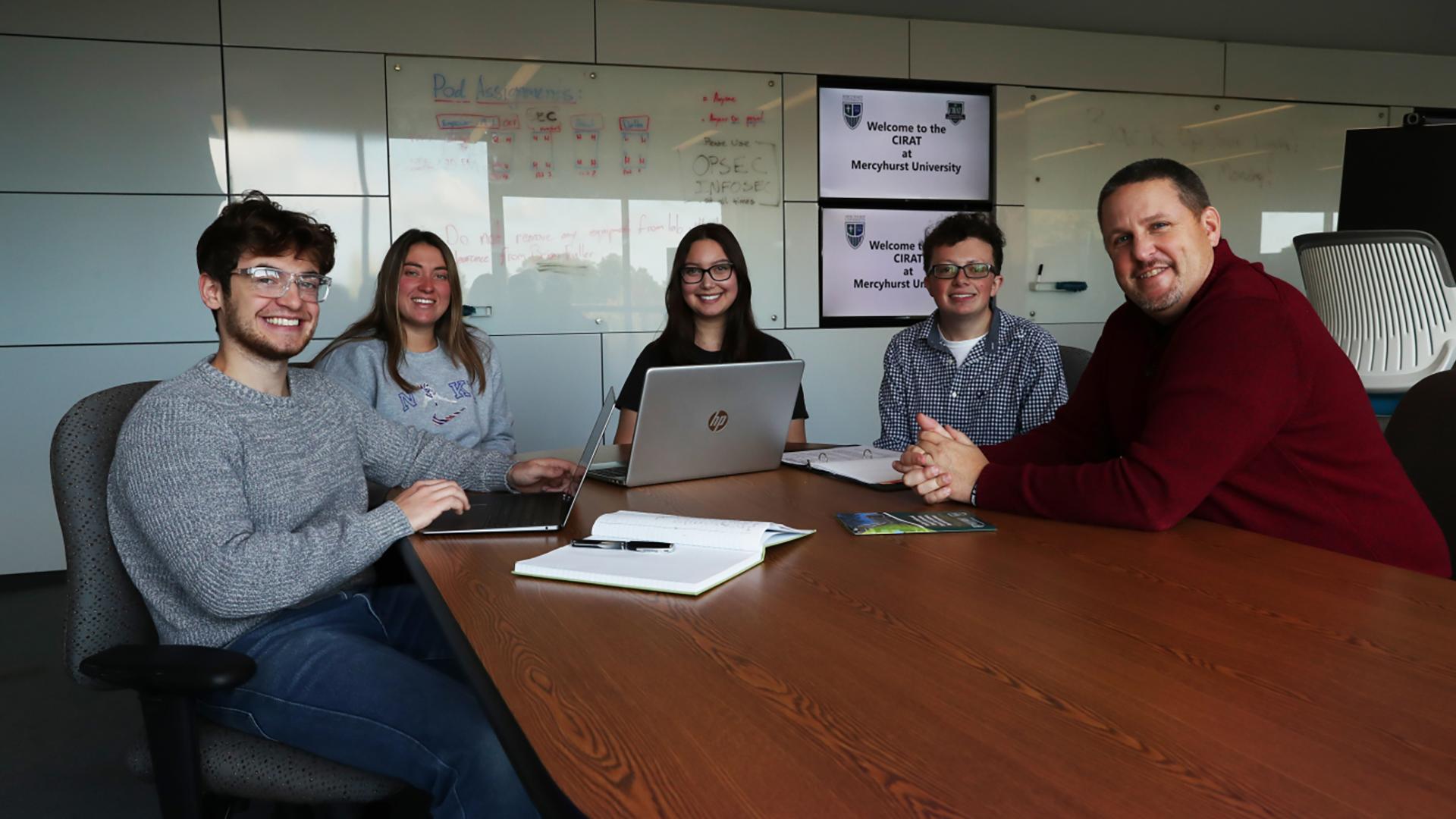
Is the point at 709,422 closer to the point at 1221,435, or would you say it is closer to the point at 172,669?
the point at 1221,435

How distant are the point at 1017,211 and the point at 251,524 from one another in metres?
4.04

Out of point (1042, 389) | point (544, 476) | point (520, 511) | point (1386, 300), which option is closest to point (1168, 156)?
point (1386, 300)

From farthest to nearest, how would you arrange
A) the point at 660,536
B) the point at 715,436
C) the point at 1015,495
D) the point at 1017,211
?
1. the point at 1017,211
2. the point at 715,436
3. the point at 1015,495
4. the point at 660,536

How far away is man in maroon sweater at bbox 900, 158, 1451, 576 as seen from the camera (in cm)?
138

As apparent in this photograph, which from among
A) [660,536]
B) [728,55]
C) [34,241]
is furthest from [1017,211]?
[34,241]

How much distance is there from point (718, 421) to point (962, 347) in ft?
3.36

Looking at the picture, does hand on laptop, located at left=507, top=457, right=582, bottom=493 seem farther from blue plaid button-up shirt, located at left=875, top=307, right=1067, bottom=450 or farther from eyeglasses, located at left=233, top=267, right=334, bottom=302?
blue plaid button-up shirt, located at left=875, top=307, right=1067, bottom=450

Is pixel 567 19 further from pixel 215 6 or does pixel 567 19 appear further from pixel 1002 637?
pixel 1002 637

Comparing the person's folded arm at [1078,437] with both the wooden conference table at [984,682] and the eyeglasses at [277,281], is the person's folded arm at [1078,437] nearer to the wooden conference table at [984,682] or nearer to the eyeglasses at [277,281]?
the wooden conference table at [984,682]

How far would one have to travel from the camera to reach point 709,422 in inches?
70.8

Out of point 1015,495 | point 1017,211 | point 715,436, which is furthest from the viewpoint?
point 1017,211

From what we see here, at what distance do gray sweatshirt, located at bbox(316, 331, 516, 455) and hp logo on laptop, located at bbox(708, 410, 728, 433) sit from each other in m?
0.87

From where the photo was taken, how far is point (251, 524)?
54.8 inches

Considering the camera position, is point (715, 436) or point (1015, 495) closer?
point (1015, 495)
